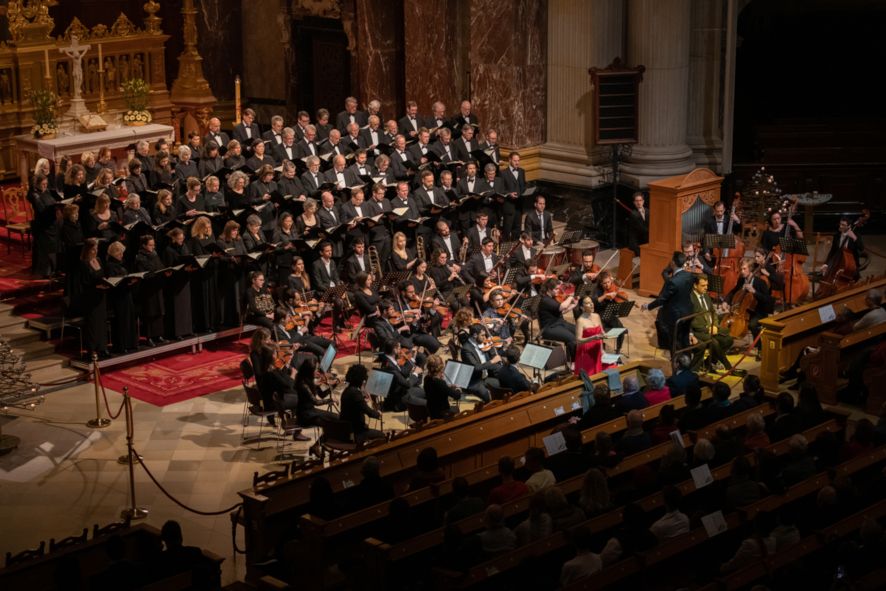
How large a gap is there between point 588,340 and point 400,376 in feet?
7.72

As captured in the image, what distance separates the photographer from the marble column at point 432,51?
22156 millimetres

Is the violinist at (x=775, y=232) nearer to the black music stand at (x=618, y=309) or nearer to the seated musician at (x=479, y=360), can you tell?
the black music stand at (x=618, y=309)

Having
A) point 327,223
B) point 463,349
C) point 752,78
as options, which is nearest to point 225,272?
point 327,223

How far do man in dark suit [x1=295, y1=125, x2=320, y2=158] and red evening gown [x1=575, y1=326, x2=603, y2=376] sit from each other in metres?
5.98

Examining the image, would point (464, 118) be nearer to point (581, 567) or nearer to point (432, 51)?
point (432, 51)

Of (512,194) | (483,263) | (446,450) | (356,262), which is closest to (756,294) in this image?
(483,263)

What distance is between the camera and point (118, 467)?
44.7 feet

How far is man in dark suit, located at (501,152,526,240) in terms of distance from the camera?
65.6ft

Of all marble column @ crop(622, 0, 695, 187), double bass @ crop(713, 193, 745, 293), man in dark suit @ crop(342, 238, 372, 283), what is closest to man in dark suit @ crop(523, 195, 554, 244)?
marble column @ crop(622, 0, 695, 187)

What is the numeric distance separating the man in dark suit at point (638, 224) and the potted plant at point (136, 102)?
8063 millimetres

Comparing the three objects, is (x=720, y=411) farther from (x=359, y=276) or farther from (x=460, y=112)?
(x=460, y=112)

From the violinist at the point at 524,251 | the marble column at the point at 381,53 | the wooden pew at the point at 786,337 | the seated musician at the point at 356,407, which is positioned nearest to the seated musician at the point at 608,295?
the wooden pew at the point at 786,337

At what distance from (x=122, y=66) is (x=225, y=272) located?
323 inches

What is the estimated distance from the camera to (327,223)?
59.1 feet
